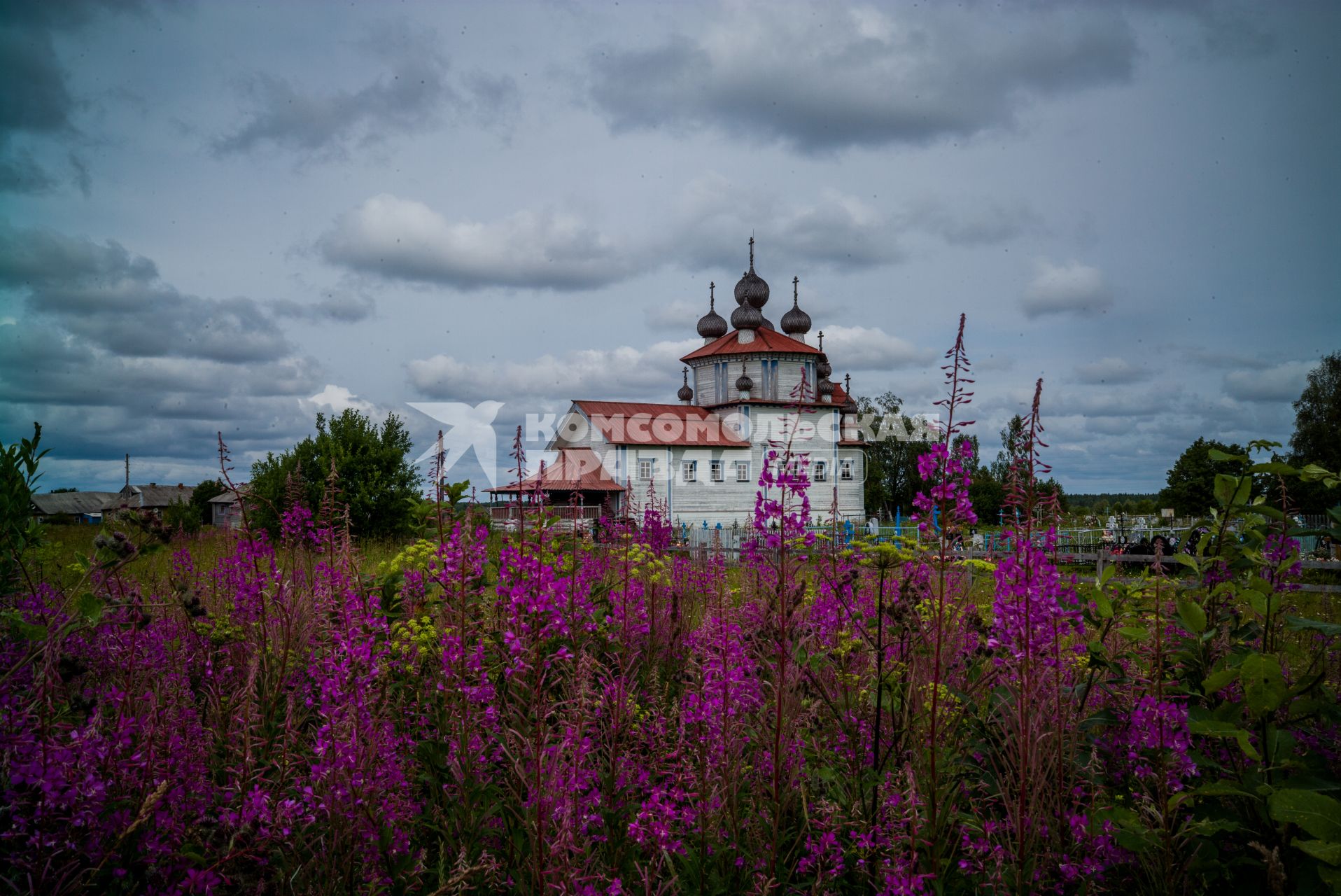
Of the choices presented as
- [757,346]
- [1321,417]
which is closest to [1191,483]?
[1321,417]

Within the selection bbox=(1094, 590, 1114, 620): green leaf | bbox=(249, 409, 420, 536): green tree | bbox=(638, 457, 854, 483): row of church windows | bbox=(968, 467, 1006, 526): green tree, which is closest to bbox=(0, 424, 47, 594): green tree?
bbox=(1094, 590, 1114, 620): green leaf

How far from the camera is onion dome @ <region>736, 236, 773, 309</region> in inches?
2037

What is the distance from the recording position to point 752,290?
5175 cm

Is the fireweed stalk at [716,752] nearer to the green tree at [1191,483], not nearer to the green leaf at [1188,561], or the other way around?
the green leaf at [1188,561]

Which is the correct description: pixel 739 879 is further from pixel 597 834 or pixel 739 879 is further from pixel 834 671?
pixel 834 671

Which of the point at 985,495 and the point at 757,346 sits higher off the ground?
the point at 757,346

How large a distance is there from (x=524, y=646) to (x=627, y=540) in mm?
4502

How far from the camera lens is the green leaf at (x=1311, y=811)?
2.02m

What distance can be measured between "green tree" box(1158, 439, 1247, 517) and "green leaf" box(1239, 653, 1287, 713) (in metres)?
54.8

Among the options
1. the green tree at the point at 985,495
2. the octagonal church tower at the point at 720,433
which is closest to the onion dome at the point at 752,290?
the octagonal church tower at the point at 720,433

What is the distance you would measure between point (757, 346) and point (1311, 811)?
46375mm

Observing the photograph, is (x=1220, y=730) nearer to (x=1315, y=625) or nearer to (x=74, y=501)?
(x=1315, y=625)

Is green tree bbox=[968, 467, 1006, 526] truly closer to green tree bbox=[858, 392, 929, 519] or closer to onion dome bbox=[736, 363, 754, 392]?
green tree bbox=[858, 392, 929, 519]

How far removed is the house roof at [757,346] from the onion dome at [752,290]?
8.05 ft
